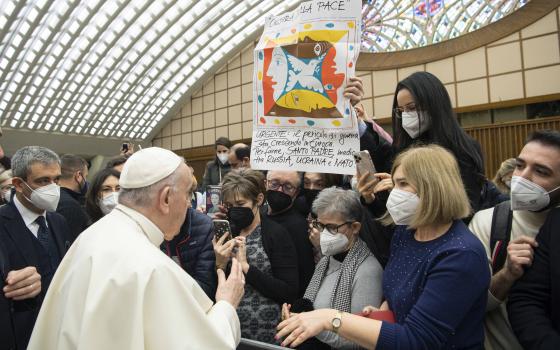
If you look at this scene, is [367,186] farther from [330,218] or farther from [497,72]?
[497,72]

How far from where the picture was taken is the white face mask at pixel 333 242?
211cm

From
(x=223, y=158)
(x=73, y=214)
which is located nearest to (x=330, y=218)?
(x=73, y=214)

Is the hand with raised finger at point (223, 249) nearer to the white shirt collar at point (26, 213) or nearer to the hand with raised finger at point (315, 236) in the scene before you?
the hand with raised finger at point (315, 236)

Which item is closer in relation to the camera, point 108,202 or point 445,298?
point 445,298

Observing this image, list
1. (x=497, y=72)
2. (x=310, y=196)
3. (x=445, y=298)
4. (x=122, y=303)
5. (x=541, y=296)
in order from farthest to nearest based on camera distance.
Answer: (x=497, y=72) < (x=310, y=196) < (x=541, y=296) < (x=445, y=298) < (x=122, y=303)

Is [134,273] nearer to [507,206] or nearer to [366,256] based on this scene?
[366,256]

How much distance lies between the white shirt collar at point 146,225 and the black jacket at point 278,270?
0.83m

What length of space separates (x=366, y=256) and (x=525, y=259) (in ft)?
2.41

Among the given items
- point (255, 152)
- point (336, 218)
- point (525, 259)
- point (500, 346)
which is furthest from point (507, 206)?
point (255, 152)

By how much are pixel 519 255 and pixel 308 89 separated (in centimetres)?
133

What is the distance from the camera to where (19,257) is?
7.57 feet

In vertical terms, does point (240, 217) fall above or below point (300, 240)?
above

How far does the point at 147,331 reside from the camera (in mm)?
1310

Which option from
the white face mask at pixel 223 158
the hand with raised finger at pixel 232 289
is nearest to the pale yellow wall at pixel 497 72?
the white face mask at pixel 223 158
